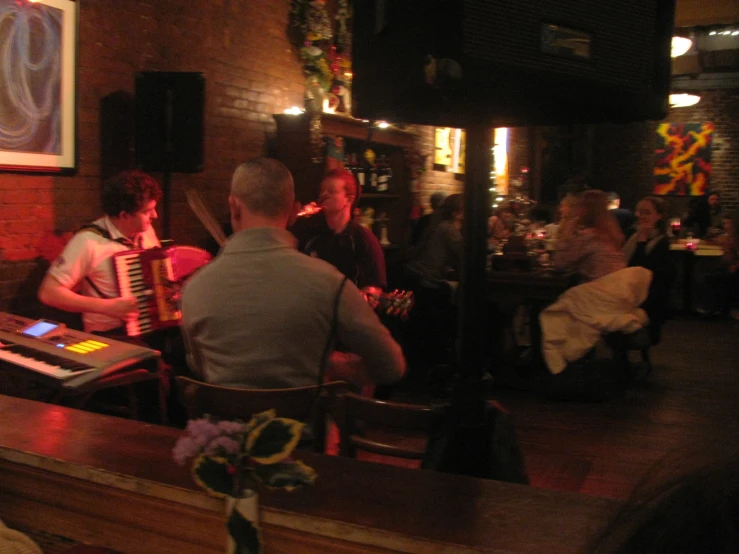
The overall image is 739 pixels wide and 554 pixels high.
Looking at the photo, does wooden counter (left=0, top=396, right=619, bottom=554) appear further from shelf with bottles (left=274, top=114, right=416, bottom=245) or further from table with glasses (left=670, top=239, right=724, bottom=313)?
table with glasses (left=670, top=239, right=724, bottom=313)

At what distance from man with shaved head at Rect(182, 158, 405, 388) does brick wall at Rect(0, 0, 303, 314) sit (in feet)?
6.47

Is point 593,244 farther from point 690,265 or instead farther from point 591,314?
point 690,265

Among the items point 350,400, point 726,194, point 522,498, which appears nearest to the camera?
point 522,498

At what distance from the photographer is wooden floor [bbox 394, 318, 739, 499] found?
3.92 meters

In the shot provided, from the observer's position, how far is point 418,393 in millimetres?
5445

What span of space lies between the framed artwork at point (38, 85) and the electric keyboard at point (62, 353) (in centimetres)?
88

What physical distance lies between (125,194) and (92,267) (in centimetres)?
36

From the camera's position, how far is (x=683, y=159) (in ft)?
47.2

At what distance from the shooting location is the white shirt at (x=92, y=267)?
136 inches

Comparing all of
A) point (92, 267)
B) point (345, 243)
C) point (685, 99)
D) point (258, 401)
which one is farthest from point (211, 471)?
point (685, 99)

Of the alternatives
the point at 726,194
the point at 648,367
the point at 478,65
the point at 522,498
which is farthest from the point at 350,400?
the point at 726,194

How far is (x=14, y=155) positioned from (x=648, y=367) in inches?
184

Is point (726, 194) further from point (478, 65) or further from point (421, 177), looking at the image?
point (478, 65)

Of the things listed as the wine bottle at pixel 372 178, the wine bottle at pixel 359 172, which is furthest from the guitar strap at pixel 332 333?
the wine bottle at pixel 372 178
